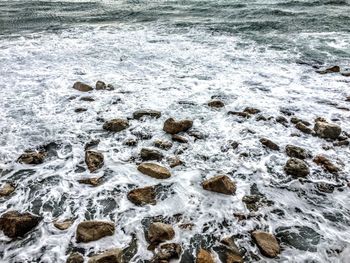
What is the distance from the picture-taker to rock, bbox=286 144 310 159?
17.1 ft

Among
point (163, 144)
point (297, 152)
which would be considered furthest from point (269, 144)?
point (163, 144)

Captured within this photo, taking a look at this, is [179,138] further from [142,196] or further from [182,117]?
[142,196]

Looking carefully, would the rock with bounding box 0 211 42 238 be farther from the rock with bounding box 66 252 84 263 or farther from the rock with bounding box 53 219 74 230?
the rock with bounding box 66 252 84 263

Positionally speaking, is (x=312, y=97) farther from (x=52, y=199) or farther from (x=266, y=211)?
(x=52, y=199)

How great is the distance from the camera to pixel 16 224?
3.79 meters

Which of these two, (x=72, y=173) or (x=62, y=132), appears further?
(x=62, y=132)

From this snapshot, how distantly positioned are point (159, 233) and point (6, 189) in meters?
2.29

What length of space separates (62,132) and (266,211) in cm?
390

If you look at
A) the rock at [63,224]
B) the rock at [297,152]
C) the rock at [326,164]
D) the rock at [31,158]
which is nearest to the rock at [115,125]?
the rock at [31,158]

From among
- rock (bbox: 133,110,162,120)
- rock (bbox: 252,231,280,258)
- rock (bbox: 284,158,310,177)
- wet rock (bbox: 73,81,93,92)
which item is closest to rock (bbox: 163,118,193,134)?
rock (bbox: 133,110,162,120)

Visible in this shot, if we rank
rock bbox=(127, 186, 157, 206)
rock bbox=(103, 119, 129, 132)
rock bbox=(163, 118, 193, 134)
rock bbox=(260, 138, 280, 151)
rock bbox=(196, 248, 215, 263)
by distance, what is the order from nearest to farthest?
rock bbox=(196, 248, 215, 263) < rock bbox=(127, 186, 157, 206) < rock bbox=(260, 138, 280, 151) < rock bbox=(163, 118, 193, 134) < rock bbox=(103, 119, 129, 132)

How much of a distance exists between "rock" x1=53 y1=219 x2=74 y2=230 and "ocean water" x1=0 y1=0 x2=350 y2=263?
0.06 metres

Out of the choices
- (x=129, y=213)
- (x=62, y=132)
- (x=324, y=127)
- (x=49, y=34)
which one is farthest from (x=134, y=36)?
(x=129, y=213)

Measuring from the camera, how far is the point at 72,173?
490cm
